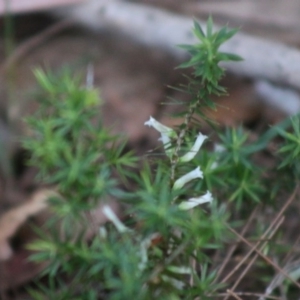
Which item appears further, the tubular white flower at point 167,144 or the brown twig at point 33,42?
the brown twig at point 33,42

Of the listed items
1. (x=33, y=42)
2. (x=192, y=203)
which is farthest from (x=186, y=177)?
(x=33, y=42)

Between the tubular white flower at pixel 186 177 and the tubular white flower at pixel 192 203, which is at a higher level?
the tubular white flower at pixel 186 177

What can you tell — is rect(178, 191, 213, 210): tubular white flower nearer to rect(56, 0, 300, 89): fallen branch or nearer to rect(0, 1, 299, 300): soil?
rect(0, 1, 299, 300): soil

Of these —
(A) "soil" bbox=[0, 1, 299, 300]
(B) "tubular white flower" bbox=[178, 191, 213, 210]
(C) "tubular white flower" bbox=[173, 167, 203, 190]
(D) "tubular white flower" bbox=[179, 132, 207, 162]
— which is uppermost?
(D) "tubular white flower" bbox=[179, 132, 207, 162]

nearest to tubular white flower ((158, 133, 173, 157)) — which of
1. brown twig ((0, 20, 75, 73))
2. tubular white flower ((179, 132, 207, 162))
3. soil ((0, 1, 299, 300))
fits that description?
tubular white flower ((179, 132, 207, 162))

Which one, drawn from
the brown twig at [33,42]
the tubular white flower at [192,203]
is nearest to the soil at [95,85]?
the brown twig at [33,42]

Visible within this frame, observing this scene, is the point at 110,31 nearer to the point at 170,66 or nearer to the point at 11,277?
the point at 170,66

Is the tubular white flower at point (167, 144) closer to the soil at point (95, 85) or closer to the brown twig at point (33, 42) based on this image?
the soil at point (95, 85)

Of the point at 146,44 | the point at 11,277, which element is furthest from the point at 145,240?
the point at 146,44

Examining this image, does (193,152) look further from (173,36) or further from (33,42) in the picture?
(33,42)
